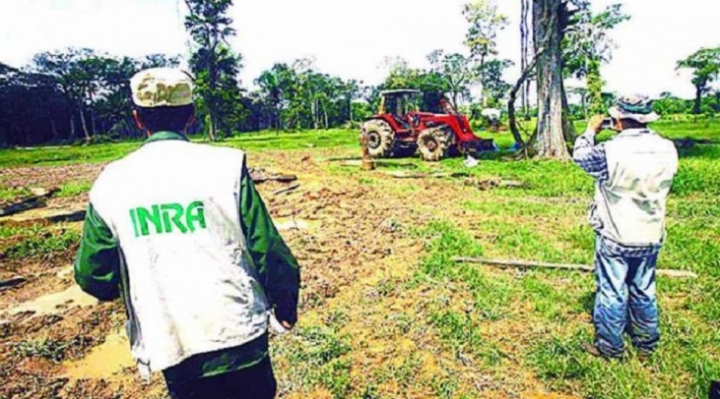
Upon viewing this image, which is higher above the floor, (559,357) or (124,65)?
(124,65)

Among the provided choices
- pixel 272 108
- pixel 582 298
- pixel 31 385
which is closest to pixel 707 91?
pixel 272 108

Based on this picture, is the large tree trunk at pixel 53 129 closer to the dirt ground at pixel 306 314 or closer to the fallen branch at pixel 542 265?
the dirt ground at pixel 306 314

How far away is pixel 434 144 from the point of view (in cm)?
1548

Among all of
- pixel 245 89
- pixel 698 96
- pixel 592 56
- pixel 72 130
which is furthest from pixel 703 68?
pixel 72 130

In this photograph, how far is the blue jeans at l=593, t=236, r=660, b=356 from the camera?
133 inches

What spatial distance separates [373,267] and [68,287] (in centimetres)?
323

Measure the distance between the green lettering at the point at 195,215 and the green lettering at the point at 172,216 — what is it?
21mm

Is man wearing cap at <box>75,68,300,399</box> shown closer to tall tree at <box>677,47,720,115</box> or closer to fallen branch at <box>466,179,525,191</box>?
fallen branch at <box>466,179,525,191</box>

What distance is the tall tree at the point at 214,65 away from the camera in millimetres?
37250

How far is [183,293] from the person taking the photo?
1717mm

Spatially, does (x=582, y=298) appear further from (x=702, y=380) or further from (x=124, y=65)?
(x=124, y=65)

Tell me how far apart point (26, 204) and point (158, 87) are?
33.0 feet

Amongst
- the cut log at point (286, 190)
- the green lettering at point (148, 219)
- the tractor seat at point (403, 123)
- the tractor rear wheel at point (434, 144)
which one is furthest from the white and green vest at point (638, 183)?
the tractor seat at point (403, 123)

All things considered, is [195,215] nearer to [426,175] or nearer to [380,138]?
[426,175]
